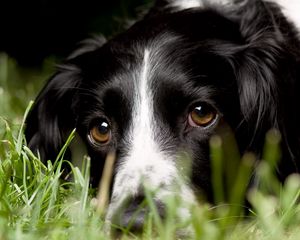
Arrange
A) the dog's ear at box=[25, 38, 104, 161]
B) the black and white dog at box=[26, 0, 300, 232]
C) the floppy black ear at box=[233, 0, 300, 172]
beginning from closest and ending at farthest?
1. the black and white dog at box=[26, 0, 300, 232]
2. the floppy black ear at box=[233, 0, 300, 172]
3. the dog's ear at box=[25, 38, 104, 161]

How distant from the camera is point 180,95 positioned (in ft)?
10.3

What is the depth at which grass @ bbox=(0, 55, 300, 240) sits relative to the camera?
243cm


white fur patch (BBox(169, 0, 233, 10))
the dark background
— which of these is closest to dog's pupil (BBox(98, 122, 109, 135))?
white fur patch (BBox(169, 0, 233, 10))

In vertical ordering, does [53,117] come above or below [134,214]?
below

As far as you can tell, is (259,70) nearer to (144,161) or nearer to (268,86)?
(268,86)

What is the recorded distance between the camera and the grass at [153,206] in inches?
95.7

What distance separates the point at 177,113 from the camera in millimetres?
3137

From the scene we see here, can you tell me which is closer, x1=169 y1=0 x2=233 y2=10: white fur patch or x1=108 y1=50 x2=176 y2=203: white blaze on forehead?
x1=108 y1=50 x2=176 y2=203: white blaze on forehead

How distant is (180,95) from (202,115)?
11 cm

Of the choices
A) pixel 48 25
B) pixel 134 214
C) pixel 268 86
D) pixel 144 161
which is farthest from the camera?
pixel 48 25

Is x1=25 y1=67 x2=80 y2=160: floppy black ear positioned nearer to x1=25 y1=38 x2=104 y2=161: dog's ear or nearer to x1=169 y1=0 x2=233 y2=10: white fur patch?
x1=25 y1=38 x2=104 y2=161: dog's ear

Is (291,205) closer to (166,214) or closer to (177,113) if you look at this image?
(166,214)

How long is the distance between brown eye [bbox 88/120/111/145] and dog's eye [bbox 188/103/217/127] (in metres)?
0.36

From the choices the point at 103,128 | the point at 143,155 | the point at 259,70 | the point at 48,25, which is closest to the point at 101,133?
the point at 103,128
